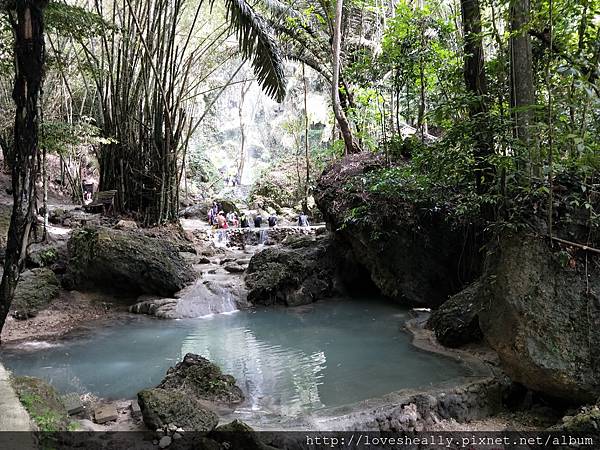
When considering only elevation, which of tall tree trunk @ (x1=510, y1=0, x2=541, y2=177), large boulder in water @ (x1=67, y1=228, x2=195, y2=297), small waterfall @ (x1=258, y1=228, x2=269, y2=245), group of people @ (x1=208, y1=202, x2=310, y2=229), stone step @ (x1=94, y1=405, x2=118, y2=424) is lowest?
stone step @ (x1=94, y1=405, x2=118, y2=424)

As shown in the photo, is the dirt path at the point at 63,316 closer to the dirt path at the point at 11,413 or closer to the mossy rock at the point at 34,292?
the mossy rock at the point at 34,292

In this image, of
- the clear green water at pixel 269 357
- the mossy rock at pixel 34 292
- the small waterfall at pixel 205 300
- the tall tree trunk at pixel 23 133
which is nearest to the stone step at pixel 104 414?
the clear green water at pixel 269 357

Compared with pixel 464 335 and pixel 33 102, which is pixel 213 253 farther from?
pixel 33 102

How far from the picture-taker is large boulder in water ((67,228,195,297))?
835cm

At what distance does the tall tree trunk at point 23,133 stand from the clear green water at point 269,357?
1.82m

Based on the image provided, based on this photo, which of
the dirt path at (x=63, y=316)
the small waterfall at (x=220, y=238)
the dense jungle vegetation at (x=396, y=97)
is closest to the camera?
the dense jungle vegetation at (x=396, y=97)

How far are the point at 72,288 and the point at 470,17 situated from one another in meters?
7.99

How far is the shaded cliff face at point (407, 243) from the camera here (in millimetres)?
7754

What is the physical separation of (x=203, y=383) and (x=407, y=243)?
485 cm

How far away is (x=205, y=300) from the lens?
8594 mm

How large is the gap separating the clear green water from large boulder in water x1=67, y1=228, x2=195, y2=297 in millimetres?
962

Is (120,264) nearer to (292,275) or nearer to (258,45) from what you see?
(292,275)

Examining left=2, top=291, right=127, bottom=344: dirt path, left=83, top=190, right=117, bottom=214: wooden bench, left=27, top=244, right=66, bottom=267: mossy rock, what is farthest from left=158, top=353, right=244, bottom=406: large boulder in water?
left=83, top=190, right=117, bottom=214: wooden bench

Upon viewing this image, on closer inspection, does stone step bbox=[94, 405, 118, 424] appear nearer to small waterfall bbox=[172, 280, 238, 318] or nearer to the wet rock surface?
the wet rock surface
